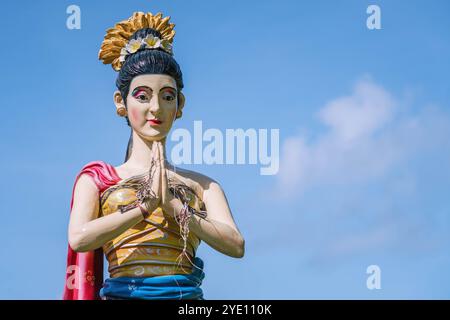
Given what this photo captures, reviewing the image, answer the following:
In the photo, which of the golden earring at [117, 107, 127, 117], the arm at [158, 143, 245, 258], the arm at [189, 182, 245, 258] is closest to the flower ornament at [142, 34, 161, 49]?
the golden earring at [117, 107, 127, 117]

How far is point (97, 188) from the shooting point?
9.23m

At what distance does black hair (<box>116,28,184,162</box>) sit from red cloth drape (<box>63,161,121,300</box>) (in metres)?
0.39

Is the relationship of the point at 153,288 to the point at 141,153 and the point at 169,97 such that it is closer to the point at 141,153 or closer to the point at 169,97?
the point at 141,153

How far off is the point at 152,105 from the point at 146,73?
0.91 ft

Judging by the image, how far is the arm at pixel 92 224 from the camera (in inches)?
344

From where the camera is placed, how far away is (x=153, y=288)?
29.2ft

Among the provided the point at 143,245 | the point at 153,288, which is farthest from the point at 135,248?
the point at 153,288

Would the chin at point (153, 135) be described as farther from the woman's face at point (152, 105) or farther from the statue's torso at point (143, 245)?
the statue's torso at point (143, 245)

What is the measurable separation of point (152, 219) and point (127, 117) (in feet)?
3.38

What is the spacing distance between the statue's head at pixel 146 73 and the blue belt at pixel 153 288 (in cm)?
121

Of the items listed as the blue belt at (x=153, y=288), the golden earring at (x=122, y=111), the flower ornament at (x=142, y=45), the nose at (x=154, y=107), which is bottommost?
the blue belt at (x=153, y=288)

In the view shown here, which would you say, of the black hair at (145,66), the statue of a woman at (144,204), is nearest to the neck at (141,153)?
the statue of a woman at (144,204)

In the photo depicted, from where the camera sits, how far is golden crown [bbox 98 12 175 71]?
31.8ft

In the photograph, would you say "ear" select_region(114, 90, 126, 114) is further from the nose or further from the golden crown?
the nose
